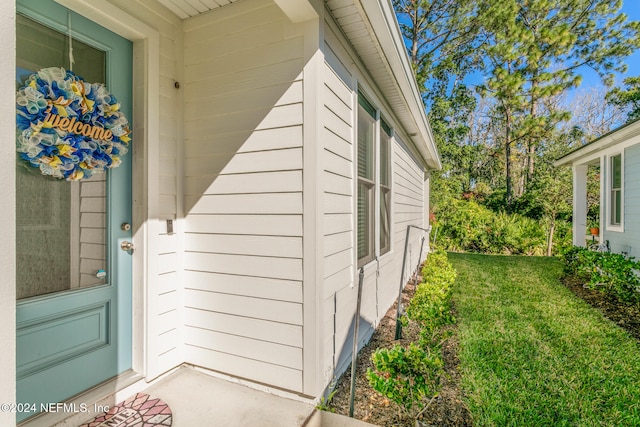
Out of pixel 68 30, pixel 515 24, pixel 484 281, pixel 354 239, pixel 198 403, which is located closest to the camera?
pixel 68 30

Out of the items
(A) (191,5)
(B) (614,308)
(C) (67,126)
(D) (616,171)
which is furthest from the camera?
(D) (616,171)

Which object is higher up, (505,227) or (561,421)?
(505,227)

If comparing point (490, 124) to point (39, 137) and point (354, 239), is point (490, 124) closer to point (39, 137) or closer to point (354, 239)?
point (354, 239)

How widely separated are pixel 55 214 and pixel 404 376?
83.1 inches

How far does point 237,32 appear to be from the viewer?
2.16m

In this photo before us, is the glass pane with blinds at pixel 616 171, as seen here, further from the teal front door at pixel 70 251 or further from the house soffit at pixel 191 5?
the teal front door at pixel 70 251

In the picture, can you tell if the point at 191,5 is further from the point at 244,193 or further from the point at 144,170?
the point at 244,193

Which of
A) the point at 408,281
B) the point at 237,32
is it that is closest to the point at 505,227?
the point at 408,281

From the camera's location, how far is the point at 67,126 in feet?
5.54

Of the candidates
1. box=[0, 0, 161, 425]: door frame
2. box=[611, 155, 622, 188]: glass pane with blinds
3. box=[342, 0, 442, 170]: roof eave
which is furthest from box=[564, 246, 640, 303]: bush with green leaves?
box=[0, 0, 161, 425]: door frame

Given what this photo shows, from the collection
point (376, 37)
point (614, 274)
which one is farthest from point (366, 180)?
point (614, 274)

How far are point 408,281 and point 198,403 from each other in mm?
4694

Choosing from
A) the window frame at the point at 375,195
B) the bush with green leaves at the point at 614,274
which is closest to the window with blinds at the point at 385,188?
the window frame at the point at 375,195

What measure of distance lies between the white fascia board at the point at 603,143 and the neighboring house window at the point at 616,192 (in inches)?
14.0
